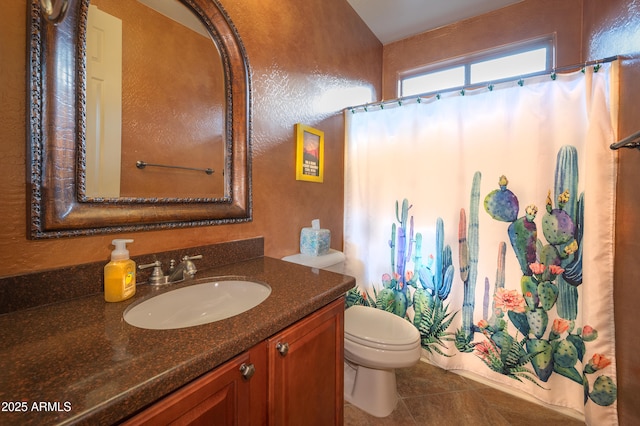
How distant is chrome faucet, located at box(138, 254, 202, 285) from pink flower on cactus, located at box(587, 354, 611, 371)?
1948 millimetres

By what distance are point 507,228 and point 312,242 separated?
1.13m

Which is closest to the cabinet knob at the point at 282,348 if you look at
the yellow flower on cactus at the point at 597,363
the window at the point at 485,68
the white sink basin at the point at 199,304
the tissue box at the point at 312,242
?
the white sink basin at the point at 199,304

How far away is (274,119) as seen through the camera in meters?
1.38

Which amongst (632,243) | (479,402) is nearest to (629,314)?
(632,243)

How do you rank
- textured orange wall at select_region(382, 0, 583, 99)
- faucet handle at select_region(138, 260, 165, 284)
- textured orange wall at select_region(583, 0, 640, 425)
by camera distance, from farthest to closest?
textured orange wall at select_region(382, 0, 583, 99) < textured orange wall at select_region(583, 0, 640, 425) < faucet handle at select_region(138, 260, 165, 284)

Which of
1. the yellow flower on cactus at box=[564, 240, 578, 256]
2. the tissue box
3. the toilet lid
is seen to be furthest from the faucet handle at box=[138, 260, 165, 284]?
the yellow flower on cactus at box=[564, 240, 578, 256]

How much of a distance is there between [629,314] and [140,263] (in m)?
2.06

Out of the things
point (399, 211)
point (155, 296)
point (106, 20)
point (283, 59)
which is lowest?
point (155, 296)

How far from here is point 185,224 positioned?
1.00 m

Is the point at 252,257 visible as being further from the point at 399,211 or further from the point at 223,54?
the point at 399,211

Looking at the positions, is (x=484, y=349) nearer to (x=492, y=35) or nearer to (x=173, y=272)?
(x=173, y=272)

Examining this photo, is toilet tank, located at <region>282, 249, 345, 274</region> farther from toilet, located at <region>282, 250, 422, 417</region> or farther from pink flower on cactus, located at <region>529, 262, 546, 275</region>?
pink flower on cactus, located at <region>529, 262, 546, 275</region>

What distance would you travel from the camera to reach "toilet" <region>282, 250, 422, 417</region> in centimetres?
130

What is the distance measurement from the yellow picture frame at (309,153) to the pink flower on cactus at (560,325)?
5.12 feet
